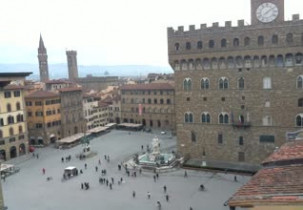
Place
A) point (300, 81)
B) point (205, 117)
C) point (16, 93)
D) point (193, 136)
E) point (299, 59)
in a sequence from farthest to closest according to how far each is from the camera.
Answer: point (16, 93) → point (193, 136) → point (205, 117) → point (300, 81) → point (299, 59)

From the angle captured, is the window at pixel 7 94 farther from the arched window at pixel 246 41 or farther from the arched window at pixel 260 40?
the arched window at pixel 260 40

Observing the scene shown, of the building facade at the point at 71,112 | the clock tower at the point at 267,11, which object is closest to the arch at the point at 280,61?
the clock tower at the point at 267,11

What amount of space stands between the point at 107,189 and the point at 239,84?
19.0 meters

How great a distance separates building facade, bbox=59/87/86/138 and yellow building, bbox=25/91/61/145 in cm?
270

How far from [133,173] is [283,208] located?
112 ft

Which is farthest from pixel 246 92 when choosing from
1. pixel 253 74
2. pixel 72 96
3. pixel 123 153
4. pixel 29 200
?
pixel 72 96

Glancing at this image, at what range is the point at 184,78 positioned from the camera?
42.6 meters

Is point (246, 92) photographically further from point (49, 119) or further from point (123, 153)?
point (49, 119)

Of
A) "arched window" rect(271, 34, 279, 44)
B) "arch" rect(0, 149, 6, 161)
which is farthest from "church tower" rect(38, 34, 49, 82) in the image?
"arched window" rect(271, 34, 279, 44)

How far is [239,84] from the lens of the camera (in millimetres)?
39438

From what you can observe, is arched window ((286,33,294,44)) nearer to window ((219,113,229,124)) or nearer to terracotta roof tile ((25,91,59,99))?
window ((219,113,229,124))

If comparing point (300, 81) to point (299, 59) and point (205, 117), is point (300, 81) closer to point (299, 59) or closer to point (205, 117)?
point (299, 59)

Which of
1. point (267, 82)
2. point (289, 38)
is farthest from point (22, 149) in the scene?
point (289, 38)

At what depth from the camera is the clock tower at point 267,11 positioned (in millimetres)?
36500
